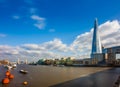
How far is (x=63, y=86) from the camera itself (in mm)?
54062

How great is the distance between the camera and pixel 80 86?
54.7 m

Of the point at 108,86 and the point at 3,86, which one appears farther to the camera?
the point at 3,86

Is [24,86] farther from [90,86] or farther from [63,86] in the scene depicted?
[90,86]

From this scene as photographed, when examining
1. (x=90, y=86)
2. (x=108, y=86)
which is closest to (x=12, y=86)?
(x=90, y=86)

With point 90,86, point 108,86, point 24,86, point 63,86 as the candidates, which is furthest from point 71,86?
point 24,86

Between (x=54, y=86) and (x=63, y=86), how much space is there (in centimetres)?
290

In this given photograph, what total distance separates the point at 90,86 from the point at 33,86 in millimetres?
18695

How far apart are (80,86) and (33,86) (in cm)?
1538

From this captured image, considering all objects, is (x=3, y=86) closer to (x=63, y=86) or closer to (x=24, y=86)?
(x=24, y=86)

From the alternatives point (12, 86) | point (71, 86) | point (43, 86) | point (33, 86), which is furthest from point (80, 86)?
point (12, 86)

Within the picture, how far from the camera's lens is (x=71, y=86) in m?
54.7

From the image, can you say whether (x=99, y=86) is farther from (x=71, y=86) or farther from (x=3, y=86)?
(x=3, y=86)

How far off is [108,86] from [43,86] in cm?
2077

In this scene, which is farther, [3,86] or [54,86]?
[3,86]
